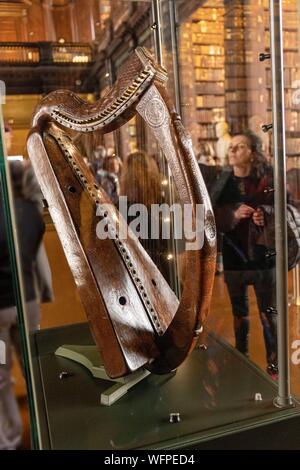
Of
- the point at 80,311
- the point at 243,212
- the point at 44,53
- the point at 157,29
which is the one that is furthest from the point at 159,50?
the point at 80,311

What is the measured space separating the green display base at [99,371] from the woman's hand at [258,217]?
517 mm

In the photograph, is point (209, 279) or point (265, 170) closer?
point (209, 279)

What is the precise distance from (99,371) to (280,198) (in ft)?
1.98

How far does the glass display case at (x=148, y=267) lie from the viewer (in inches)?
33.1

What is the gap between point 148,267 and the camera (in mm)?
1081

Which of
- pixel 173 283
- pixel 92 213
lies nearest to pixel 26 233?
pixel 92 213

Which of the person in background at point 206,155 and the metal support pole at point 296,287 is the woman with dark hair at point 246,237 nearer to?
the person in background at point 206,155

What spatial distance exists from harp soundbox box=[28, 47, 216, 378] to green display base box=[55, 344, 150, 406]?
0.21ft

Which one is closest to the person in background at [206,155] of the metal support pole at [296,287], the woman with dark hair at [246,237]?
the woman with dark hair at [246,237]

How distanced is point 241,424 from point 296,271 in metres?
1.38

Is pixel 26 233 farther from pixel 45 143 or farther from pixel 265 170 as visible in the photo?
pixel 265 170

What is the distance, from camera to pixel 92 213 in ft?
3.43

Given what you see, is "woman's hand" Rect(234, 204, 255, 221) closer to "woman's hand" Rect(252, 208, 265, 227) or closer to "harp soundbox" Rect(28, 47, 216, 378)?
"woman's hand" Rect(252, 208, 265, 227)

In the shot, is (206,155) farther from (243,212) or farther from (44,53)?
(44,53)
